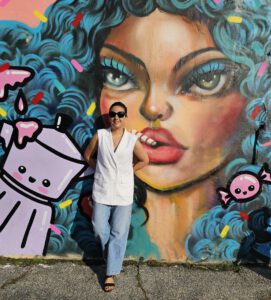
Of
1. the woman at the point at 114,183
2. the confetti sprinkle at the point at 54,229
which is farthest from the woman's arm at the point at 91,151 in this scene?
the confetti sprinkle at the point at 54,229

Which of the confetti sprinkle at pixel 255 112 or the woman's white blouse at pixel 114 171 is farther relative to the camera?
the confetti sprinkle at pixel 255 112

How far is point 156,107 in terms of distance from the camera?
3.79m

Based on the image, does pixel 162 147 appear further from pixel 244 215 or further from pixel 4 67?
pixel 4 67

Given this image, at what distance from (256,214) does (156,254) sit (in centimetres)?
112

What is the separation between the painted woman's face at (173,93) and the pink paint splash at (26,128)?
705 millimetres

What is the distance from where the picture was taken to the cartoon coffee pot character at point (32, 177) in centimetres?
388

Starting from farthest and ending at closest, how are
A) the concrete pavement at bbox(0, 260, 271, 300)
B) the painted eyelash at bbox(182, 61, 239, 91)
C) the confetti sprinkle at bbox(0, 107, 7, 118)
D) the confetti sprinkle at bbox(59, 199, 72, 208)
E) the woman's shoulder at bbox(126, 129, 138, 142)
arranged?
1. the confetti sprinkle at bbox(59, 199, 72, 208)
2. the confetti sprinkle at bbox(0, 107, 7, 118)
3. the painted eyelash at bbox(182, 61, 239, 91)
4. the woman's shoulder at bbox(126, 129, 138, 142)
5. the concrete pavement at bbox(0, 260, 271, 300)

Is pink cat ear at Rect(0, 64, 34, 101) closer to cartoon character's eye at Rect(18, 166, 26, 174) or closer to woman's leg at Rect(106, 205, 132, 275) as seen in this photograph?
cartoon character's eye at Rect(18, 166, 26, 174)

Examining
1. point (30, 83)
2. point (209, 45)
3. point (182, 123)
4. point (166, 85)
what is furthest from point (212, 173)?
point (30, 83)

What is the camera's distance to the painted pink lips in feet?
12.6

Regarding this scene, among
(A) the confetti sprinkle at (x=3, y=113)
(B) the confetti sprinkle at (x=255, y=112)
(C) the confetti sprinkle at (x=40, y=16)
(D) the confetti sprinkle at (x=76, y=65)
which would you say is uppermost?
(C) the confetti sprinkle at (x=40, y=16)

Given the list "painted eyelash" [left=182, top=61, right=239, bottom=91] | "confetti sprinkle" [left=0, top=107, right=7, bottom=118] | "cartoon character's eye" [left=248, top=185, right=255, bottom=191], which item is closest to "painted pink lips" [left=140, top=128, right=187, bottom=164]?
"painted eyelash" [left=182, top=61, right=239, bottom=91]

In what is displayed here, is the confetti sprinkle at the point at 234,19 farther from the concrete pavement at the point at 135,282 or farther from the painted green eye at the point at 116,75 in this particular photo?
the concrete pavement at the point at 135,282

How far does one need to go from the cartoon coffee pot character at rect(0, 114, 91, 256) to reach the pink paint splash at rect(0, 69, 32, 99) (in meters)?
0.39
